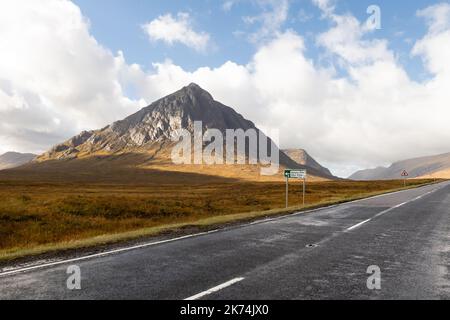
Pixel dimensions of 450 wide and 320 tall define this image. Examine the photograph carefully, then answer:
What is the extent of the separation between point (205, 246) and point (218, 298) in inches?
184

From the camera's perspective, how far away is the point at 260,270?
26.0ft

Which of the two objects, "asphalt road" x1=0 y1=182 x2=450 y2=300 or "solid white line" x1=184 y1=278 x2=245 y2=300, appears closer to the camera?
"solid white line" x1=184 y1=278 x2=245 y2=300

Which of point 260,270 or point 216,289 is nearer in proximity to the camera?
point 216,289

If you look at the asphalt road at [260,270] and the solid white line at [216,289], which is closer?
the solid white line at [216,289]

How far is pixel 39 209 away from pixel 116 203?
6368 mm

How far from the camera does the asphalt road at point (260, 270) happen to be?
256 inches

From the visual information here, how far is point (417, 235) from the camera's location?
12.9 meters

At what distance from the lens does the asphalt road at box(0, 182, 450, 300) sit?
21.3 ft
